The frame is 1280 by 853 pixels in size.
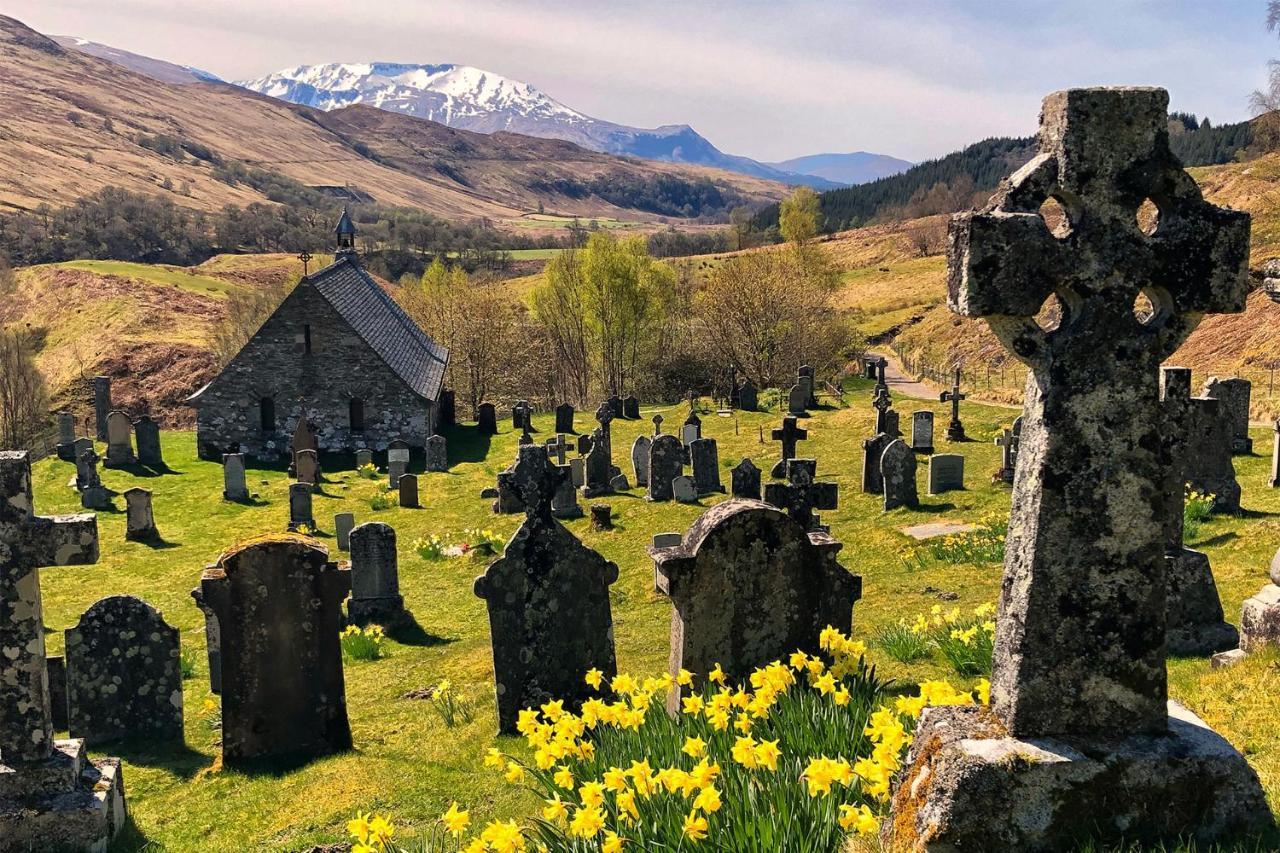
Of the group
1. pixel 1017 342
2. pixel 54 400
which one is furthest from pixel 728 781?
A: pixel 54 400

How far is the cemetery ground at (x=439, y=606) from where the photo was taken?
7637 millimetres

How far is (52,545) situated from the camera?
712 centimetres

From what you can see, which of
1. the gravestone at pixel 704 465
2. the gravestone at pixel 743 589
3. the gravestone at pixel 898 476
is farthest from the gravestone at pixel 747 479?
the gravestone at pixel 743 589

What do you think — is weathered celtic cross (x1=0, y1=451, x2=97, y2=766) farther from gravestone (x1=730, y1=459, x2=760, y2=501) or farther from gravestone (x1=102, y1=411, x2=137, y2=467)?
gravestone (x1=102, y1=411, x2=137, y2=467)

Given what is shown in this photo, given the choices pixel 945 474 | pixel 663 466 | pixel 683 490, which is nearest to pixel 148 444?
pixel 663 466

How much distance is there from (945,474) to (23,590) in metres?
17.6

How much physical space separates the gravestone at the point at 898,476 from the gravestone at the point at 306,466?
1682 cm

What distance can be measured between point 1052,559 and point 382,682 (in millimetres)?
9744

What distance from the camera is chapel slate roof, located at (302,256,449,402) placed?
1394 inches

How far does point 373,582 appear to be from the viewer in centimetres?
1523

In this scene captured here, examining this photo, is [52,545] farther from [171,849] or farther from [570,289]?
[570,289]

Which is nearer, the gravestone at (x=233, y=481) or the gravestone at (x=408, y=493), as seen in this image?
the gravestone at (x=408, y=493)

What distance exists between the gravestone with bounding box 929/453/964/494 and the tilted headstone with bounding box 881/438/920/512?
3.44ft

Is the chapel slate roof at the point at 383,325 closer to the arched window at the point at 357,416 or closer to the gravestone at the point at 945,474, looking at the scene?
the arched window at the point at 357,416
